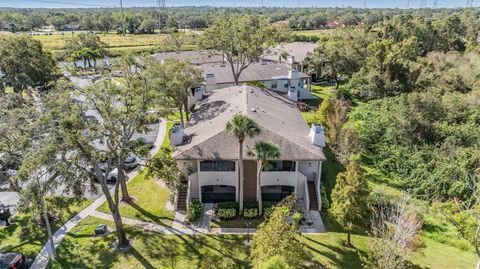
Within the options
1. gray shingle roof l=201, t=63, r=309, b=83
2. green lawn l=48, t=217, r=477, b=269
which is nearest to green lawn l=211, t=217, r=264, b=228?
green lawn l=48, t=217, r=477, b=269

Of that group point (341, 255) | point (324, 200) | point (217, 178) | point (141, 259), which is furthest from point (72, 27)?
point (341, 255)

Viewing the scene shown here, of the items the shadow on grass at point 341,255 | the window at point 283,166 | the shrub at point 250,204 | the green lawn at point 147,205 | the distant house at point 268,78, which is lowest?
the shadow on grass at point 341,255

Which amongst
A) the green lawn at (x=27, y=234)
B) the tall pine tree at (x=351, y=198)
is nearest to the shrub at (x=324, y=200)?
the tall pine tree at (x=351, y=198)

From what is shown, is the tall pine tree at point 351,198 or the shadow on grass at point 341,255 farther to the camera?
the shadow on grass at point 341,255

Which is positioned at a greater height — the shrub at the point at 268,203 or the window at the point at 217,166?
the window at the point at 217,166

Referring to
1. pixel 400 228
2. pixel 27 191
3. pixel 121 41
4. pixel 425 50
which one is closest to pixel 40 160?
pixel 27 191

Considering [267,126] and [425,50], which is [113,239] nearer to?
[267,126]

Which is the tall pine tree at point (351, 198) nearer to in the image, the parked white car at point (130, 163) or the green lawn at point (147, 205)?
the green lawn at point (147, 205)
